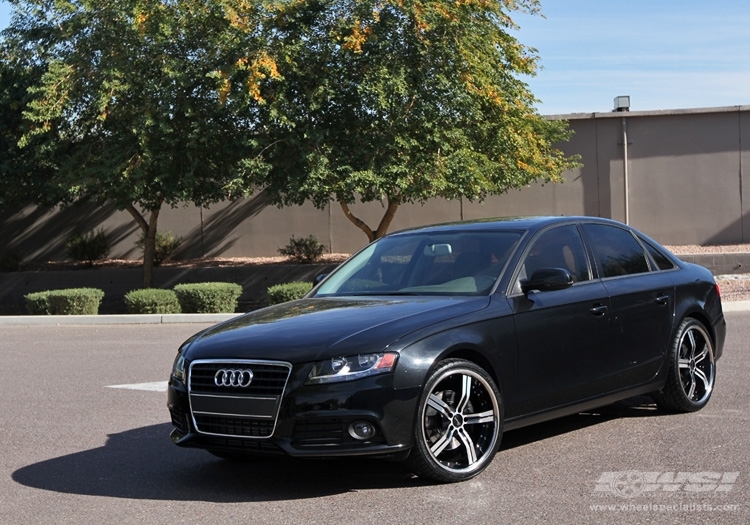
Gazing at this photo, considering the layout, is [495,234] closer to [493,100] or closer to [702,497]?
[702,497]

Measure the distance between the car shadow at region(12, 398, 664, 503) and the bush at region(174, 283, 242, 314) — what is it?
39.9 feet

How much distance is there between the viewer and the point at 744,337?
13.6m

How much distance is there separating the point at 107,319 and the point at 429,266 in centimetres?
1359

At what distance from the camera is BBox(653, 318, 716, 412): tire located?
7.93 metres

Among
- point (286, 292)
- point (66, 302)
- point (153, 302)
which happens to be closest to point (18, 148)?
point (66, 302)

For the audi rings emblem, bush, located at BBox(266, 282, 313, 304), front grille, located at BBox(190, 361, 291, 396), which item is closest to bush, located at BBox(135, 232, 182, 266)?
bush, located at BBox(266, 282, 313, 304)


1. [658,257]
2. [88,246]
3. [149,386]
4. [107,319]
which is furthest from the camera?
[88,246]

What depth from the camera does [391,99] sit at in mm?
20781

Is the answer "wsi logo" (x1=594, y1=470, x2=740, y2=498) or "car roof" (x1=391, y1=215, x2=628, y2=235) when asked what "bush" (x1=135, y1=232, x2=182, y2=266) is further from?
"wsi logo" (x1=594, y1=470, x2=740, y2=498)

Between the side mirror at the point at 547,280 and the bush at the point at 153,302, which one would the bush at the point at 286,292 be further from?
Answer: the side mirror at the point at 547,280

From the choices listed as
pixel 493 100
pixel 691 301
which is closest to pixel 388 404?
pixel 691 301

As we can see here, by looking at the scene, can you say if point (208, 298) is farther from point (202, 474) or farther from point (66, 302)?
point (202, 474)

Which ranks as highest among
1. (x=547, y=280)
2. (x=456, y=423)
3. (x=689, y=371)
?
(x=547, y=280)

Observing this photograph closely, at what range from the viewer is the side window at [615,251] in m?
7.73
